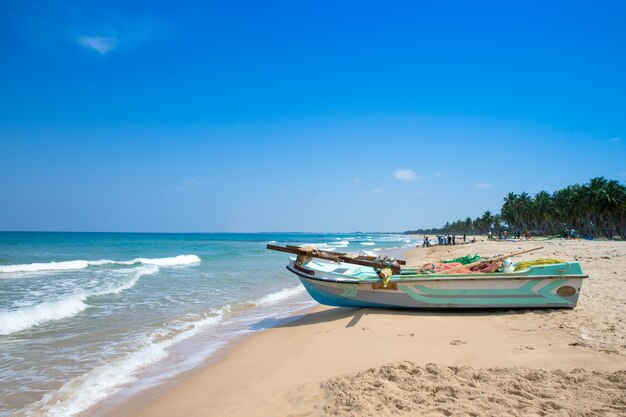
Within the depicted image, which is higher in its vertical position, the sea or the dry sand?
the dry sand

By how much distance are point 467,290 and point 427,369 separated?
3969 mm

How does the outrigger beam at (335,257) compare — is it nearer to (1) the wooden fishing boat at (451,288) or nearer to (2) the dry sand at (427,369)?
(1) the wooden fishing boat at (451,288)

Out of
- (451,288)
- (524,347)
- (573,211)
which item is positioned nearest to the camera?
(524,347)

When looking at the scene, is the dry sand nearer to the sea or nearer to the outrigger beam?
the sea

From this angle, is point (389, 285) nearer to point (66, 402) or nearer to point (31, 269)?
point (66, 402)

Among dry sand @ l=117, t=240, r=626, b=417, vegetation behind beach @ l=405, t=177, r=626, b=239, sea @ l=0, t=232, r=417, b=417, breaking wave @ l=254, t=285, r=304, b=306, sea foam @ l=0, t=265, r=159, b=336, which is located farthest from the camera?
vegetation behind beach @ l=405, t=177, r=626, b=239

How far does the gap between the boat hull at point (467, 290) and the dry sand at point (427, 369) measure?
0.27 m

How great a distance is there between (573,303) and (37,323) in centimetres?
1280

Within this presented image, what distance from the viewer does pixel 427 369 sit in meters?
4.62

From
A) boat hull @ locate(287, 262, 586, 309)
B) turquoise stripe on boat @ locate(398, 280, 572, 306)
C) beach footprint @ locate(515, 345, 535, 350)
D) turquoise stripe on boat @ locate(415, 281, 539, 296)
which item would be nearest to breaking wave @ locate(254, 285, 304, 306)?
boat hull @ locate(287, 262, 586, 309)

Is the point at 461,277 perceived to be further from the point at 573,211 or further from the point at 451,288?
the point at 573,211

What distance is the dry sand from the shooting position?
144 inches

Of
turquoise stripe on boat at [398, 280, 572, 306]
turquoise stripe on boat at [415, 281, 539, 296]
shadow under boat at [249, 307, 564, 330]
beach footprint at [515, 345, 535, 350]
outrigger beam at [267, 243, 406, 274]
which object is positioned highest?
outrigger beam at [267, 243, 406, 274]

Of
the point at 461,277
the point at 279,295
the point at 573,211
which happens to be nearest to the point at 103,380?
the point at 461,277
